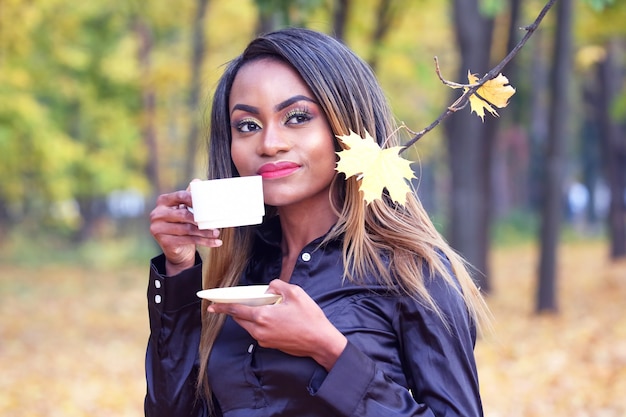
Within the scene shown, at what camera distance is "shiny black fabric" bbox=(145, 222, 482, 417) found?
6.05 ft

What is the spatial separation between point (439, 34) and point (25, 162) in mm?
9182

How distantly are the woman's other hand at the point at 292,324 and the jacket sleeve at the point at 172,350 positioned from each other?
16.0 inches

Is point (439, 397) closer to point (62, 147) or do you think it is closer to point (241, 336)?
point (241, 336)

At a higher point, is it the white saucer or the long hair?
the long hair

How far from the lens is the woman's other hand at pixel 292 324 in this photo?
5.82ft

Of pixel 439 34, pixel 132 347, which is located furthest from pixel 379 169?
pixel 439 34

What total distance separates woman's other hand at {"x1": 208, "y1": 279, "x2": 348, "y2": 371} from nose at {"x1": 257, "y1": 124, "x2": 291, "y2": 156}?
14.1 inches

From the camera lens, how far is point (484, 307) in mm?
2117

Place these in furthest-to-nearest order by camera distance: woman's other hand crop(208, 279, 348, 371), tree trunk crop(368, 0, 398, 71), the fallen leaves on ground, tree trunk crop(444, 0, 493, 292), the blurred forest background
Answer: tree trunk crop(368, 0, 398, 71) → tree trunk crop(444, 0, 493, 292) → the blurred forest background → the fallen leaves on ground → woman's other hand crop(208, 279, 348, 371)

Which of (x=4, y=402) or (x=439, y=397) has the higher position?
(x=439, y=397)

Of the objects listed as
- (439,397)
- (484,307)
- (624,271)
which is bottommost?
(624,271)

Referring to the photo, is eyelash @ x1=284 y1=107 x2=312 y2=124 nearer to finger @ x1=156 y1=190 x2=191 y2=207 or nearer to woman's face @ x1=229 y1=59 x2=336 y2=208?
woman's face @ x1=229 y1=59 x2=336 y2=208

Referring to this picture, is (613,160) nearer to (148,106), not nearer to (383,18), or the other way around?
(383,18)

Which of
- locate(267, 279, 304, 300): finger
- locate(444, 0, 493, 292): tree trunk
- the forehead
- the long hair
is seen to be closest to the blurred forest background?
locate(444, 0, 493, 292): tree trunk
